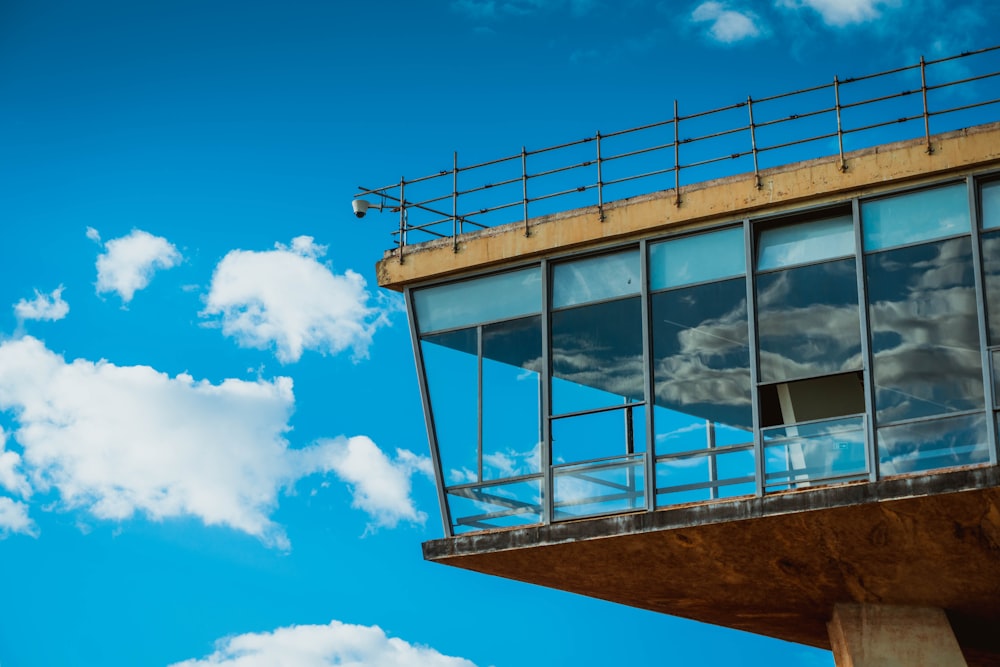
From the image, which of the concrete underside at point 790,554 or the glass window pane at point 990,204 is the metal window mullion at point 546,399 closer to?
the concrete underside at point 790,554

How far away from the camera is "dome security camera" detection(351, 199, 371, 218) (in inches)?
874

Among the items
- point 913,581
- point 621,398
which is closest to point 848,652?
point 913,581

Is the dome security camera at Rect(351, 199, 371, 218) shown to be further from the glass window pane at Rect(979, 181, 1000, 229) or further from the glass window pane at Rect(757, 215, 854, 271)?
the glass window pane at Rect(979, 181, 1000, 229)

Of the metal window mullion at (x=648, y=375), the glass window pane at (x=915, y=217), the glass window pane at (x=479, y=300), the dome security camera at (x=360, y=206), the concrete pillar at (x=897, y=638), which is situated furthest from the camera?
the dome security camera at (x=360, y=206)

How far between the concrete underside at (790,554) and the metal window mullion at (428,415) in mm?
396

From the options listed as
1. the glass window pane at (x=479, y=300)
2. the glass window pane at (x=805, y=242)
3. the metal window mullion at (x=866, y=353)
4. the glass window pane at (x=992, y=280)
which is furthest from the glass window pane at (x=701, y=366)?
the glass window pane at (x=992, y=280)

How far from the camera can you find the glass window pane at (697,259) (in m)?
19.0

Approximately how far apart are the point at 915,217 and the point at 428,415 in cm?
696

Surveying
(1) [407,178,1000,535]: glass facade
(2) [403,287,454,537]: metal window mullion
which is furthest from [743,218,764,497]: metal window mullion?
(2) [403,287,454,537]: metal window mullion

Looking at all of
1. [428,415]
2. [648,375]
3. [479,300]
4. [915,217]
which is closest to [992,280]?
[915,217]

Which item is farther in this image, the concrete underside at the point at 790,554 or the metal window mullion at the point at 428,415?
the metal window mullion at the point at 428,415

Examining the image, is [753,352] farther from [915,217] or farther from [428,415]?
[428,415]

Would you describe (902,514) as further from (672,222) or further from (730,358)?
(672,222)

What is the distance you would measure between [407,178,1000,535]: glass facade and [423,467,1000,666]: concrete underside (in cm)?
27
